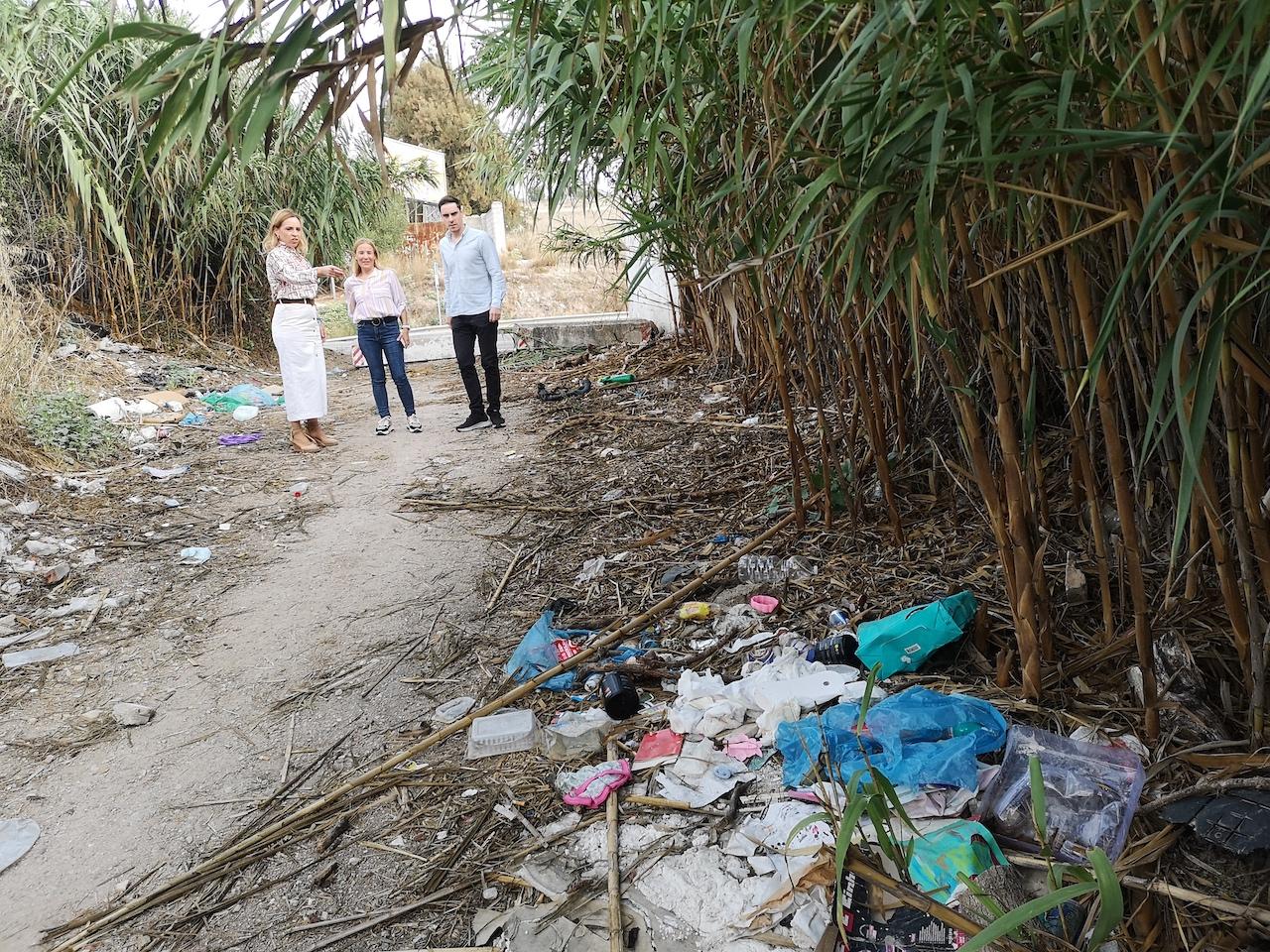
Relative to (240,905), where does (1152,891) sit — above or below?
above

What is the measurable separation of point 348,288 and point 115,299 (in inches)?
132

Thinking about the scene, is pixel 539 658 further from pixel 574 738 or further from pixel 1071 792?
pixel 1071 792

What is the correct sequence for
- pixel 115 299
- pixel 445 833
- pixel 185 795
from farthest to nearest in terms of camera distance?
1. pixel 115 299
2. pixel 185 795
3. pixel 445 833

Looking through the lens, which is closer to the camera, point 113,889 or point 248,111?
point 248,111

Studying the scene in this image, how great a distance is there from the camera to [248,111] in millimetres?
1265

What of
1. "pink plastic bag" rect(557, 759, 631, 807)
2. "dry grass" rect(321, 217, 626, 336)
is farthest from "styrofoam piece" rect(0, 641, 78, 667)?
"dry grass" rect(321, 217, 626, 336)

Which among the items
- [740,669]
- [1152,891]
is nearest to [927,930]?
[1152,891]

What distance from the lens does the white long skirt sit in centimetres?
555

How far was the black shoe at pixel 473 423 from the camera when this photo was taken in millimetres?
6035

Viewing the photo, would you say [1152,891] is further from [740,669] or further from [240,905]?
[240,905]

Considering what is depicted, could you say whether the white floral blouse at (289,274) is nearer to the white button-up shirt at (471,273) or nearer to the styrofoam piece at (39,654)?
the white button-up shirt at (471,273)

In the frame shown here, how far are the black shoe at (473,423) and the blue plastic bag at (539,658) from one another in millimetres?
3540

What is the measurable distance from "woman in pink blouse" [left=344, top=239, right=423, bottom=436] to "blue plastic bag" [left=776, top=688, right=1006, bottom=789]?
4596 millimetres

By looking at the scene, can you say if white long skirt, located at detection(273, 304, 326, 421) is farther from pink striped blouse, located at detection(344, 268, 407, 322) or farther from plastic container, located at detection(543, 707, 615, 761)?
plastic container, located at detection(543, 707, 615, 761)
